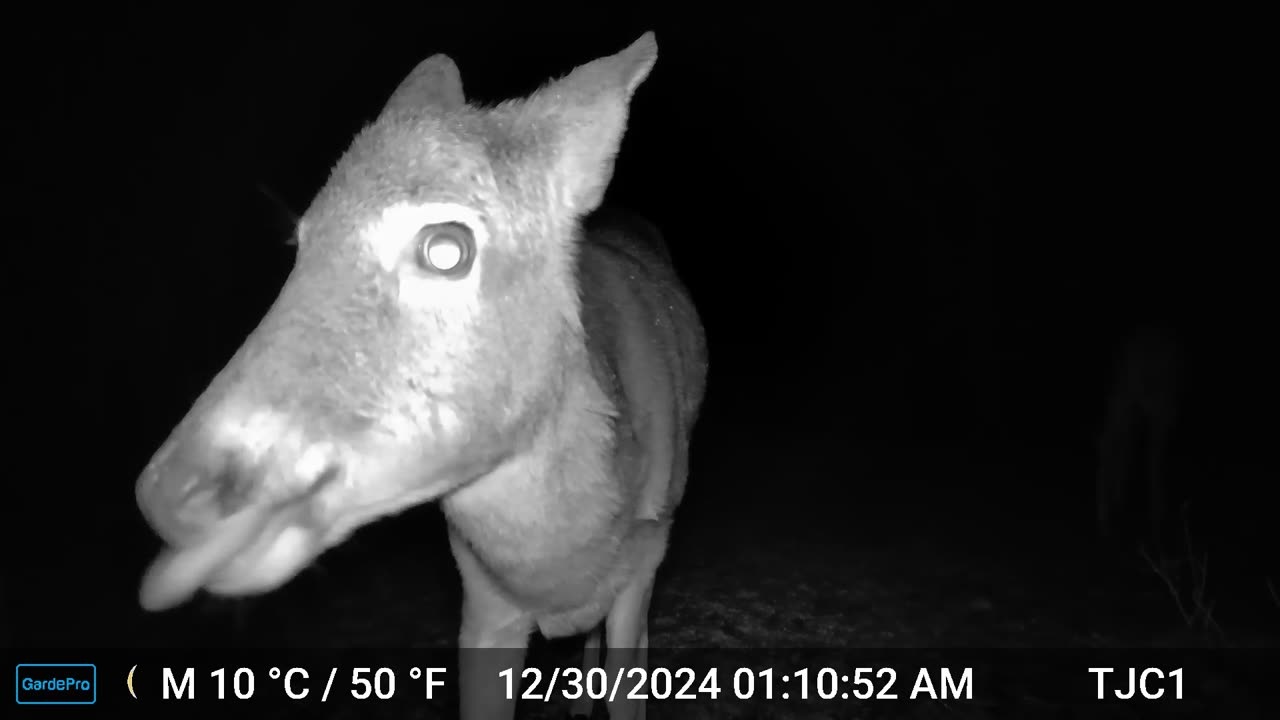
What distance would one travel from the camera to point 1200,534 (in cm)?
481

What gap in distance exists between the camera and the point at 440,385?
1298mm

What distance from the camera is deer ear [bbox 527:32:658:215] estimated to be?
5.02 ft

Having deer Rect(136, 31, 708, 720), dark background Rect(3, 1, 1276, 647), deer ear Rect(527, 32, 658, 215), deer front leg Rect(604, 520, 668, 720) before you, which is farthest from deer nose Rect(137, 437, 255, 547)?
dark background Rect(3, 1, 1276, 647)

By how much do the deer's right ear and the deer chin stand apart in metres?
0.93

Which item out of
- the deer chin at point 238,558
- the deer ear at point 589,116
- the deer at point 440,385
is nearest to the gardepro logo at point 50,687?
the deer at point 440,385

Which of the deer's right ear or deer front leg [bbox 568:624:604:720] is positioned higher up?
the deer's right ear

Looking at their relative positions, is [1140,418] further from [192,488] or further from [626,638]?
[192,488]

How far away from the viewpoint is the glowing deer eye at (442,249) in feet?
4.36

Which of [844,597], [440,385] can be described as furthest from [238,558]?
[844,597]

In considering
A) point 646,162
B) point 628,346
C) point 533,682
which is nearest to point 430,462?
point 628,346

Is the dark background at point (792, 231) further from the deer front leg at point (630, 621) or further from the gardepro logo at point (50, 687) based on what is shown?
the deer front leg at point (630, 621)

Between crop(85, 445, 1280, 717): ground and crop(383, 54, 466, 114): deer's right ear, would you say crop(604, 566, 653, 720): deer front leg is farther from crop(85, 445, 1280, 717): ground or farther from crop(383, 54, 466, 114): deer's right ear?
crop(383, 54, 466, 114): deer's right ear

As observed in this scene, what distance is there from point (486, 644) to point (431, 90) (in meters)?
1.59

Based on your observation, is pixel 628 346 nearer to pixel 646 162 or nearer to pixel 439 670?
pixel 439 670
